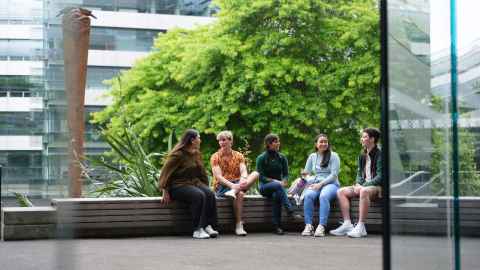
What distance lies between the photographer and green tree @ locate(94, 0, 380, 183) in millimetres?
22656

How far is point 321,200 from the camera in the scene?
8.74m

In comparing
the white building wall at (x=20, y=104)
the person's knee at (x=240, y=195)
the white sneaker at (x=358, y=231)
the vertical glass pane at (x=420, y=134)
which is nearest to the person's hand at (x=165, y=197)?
the person's knee at (x=240, y=195)

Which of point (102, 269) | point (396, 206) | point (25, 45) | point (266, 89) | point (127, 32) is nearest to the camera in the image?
point (25, 45)

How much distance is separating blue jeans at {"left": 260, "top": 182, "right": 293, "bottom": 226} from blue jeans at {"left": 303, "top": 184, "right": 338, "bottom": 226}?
24cm

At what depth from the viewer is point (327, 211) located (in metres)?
8.68

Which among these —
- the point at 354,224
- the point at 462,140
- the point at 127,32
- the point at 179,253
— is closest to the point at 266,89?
the point at 354,224

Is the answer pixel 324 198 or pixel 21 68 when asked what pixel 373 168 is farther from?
pixel 21 68

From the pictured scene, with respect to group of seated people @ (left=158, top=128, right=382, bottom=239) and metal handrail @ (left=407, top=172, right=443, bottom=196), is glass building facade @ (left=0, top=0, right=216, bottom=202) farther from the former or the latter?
group of seated people @ (left=158, top=128, right=382, bottom=239)

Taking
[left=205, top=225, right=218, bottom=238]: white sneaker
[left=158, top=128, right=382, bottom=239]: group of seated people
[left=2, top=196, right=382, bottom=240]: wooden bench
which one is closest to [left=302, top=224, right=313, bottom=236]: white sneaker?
[left=158, top=128, right=382, bottom=239]: group of seated people

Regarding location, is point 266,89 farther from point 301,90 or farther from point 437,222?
point 437,222

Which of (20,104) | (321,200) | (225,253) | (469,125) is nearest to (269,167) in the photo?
(321,200)

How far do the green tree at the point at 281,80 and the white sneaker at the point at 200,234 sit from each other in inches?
549

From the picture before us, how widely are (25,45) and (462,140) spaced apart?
146cm

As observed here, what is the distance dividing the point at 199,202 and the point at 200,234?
1.18 ft
